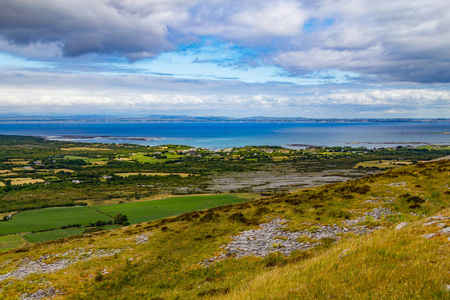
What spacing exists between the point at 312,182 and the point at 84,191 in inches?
3386

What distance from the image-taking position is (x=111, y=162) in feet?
606

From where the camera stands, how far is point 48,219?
69000 millimetres

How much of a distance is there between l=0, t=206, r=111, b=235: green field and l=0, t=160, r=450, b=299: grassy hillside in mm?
43884

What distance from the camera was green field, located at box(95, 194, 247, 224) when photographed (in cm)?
6788

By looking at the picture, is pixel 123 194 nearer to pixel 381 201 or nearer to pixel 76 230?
pixel 76 230

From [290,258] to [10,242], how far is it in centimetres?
5365

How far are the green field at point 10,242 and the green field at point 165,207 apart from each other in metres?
19.8

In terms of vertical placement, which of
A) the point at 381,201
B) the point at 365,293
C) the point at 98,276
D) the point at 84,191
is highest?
the point at 365,293

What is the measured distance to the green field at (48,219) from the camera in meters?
61.9

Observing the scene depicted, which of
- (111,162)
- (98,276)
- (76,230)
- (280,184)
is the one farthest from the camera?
(111,162)

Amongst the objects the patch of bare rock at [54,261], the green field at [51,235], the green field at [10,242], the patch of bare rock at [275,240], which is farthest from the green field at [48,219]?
the patch of bare rock at [275,240]

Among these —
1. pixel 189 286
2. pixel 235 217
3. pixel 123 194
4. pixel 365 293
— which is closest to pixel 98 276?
pixel 189 286

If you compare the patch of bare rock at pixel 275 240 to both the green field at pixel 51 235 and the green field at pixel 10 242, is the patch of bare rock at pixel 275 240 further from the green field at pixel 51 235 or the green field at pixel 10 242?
the green field at pixel 51 235

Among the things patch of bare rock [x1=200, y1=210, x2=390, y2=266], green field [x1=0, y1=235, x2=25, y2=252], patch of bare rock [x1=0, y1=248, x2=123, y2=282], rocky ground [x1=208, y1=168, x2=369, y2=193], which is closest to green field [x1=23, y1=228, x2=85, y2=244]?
green field [x1=0, y1=235, x2=25, y2=252]
